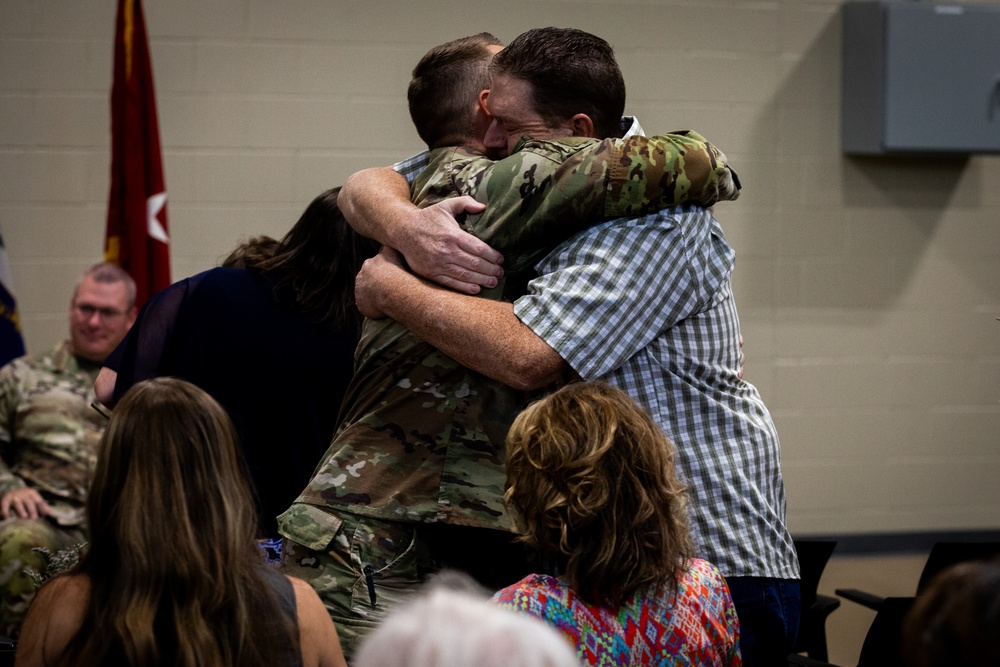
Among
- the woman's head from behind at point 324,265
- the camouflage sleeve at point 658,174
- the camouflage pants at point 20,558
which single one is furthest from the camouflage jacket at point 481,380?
the camouflage pants at point 20,558

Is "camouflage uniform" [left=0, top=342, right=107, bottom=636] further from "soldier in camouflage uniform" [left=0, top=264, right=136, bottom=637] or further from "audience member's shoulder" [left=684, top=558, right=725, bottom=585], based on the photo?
"audience member's shoulder" [left=684, top=558, right=725, bottom=585]

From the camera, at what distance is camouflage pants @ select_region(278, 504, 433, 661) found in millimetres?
1575

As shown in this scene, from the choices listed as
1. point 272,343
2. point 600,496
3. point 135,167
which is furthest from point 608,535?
point 135,167

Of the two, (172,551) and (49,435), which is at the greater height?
(172,551)

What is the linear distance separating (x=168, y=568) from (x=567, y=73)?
872 millimetres

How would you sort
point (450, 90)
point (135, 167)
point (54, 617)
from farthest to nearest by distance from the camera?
1. point (135, 167)
2. point (450, 90)
3. point (54, 617)

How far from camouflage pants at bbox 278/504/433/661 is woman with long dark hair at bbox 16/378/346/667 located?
0.66 feet

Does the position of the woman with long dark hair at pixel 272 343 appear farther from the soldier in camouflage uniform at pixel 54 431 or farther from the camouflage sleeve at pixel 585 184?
the soldier in camouflage uniform at pixel 54 431

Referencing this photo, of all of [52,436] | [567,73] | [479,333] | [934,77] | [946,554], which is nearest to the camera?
[479,333]

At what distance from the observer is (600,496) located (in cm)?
141

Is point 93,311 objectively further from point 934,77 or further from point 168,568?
point 934,77

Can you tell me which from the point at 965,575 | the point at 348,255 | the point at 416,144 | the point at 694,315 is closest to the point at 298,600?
the point at 694,315

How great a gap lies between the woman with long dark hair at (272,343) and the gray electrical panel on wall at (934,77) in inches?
118

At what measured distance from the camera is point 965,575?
2.91 feet
